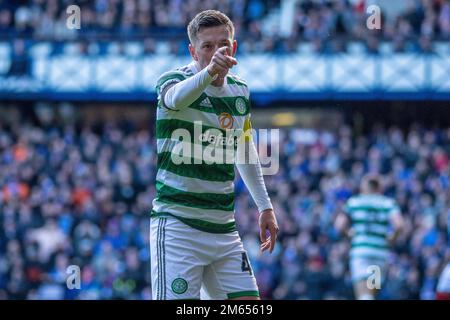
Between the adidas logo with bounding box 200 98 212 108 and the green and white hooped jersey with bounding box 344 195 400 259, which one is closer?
the adidas logo with bounding box 200 98 212 108

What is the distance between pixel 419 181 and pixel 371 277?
22.7 ft

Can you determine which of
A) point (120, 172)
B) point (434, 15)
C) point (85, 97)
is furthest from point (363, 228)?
point (85, 97)

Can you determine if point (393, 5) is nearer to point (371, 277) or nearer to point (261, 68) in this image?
point (261, 68)

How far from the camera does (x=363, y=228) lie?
37.9 feet

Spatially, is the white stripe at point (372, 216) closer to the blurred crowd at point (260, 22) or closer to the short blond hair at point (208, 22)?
the short blond hair at point (208, 22)

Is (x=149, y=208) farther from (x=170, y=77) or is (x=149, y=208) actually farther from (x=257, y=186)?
(x=170, y=77)

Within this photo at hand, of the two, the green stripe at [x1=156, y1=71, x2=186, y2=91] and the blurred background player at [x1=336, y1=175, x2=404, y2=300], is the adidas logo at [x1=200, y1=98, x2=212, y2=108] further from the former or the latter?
the blurred background player at [x1=336, y1=175, x2=404, y2=300]

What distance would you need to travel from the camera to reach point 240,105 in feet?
20.3

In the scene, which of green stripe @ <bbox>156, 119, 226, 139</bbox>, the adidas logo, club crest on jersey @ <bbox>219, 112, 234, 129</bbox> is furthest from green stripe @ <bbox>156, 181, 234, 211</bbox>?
the adidas logo

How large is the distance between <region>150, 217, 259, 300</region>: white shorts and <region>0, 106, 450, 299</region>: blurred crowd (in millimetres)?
8647

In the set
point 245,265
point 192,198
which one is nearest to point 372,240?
point 245,265

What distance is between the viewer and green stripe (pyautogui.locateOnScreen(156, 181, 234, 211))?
19.7 feet

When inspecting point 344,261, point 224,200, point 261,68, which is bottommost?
point 344,261

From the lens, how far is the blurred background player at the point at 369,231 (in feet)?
37.7
